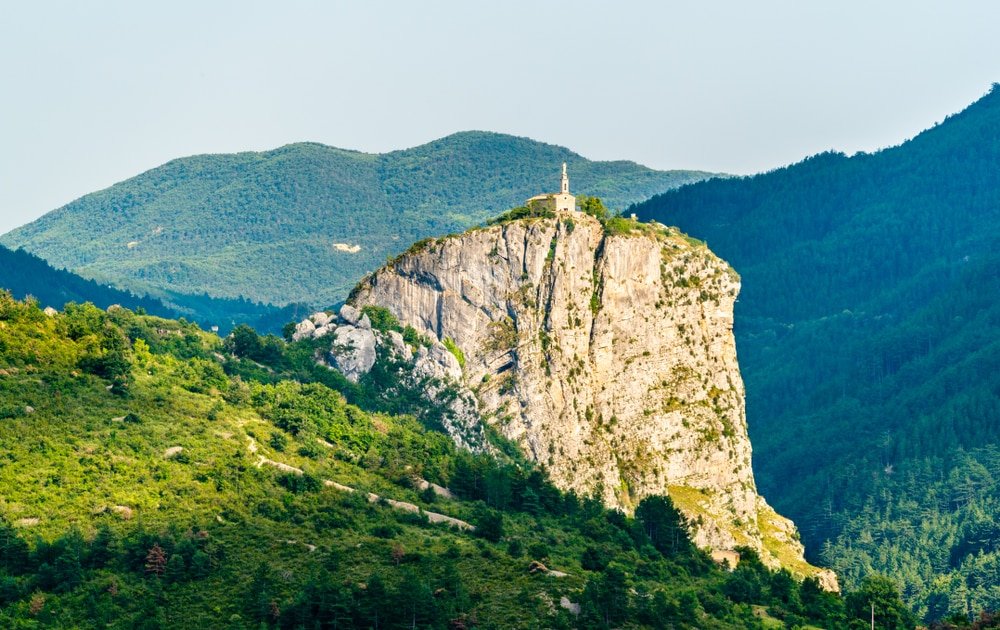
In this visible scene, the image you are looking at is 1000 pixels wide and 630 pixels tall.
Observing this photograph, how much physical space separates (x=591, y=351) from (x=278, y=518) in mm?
42123

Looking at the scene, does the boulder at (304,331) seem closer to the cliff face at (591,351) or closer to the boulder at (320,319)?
the boulder at (320,319)

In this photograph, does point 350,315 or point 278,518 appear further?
point 350,315

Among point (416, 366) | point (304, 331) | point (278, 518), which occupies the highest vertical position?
point (304, 331)

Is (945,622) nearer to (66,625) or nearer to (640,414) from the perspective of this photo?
(640,414)

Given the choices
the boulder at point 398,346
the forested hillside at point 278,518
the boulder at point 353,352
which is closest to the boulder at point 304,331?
the forested hillside at point 278,518

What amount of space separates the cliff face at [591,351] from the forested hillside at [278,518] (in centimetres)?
595

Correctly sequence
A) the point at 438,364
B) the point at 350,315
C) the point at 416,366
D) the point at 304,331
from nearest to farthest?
the point at 438,364
the point at 416,366
the point at 350,315
the point at 304,331

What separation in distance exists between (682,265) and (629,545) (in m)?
31.6

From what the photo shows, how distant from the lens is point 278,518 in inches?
4535

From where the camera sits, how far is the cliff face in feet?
483

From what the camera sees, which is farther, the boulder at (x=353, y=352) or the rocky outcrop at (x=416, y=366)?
the boulder at (x=353, y=352)

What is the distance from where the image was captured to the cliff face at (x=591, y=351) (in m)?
147

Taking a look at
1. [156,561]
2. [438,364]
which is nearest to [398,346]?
[438,364]

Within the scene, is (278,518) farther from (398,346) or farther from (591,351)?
(591,351)
